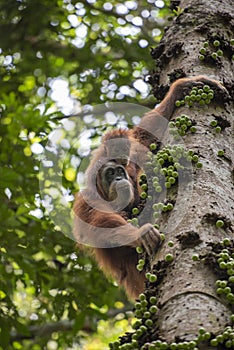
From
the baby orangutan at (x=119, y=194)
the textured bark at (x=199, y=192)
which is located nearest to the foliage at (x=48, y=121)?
the baby orangutan at (x=119, y=194)

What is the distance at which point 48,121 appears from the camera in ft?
20.5

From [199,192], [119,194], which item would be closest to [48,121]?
[119,194]

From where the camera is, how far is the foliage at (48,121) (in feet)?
18.3

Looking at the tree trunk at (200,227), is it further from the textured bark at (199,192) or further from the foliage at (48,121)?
the foliage at (48,121)

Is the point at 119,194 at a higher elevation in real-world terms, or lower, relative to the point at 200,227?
lower

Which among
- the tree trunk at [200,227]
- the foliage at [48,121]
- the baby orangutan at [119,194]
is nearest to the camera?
the tree trunk at [200,227]

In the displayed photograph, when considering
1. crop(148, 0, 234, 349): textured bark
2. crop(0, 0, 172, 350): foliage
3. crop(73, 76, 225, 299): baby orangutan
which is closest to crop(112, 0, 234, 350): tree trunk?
crop(148, 0, 234, 349): textured bark

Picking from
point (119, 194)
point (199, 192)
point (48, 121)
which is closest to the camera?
point (199, 192)

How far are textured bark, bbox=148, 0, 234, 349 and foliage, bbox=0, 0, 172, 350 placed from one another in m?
1.87

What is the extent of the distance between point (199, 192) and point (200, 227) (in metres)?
0.24

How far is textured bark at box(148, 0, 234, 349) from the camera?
2328 mm

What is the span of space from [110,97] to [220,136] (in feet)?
12.8

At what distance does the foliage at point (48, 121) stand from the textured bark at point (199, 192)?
187 cm

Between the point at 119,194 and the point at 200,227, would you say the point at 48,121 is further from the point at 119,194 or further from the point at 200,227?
the point at 200,227
